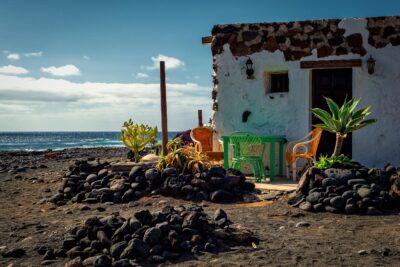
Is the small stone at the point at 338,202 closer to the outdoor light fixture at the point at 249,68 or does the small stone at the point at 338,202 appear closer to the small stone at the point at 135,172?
the small stone at the point at 135,172

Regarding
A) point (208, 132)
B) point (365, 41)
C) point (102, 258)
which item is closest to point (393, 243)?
point (102, 258)

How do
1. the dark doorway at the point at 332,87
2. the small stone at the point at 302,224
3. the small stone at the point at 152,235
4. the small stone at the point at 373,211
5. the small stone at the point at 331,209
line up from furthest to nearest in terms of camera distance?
1. the dark doorway at the point at 332,87
2. the small stone at the point at 331,209
3. the small stone at the point at 373,211
4. the small stone at the point at 302,224
5. the small stone at the point at 152,235

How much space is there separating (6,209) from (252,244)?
188 inches

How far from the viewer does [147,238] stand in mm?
4566

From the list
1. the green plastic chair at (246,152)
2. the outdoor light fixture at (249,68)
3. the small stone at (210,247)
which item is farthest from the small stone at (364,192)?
the outdoor light fixture at (249,68)

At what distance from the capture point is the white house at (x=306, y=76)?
31.4ft

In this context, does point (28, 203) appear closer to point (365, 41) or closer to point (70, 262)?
point (70, 262)

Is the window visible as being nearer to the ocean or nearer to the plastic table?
the plastic table

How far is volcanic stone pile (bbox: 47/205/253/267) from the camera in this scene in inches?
173

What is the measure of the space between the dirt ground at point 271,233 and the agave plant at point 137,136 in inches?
72.2

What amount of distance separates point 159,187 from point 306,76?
13.5 feet

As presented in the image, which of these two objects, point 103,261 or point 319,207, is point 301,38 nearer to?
point 319,207

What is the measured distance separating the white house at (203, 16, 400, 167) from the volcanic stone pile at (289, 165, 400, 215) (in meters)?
2.69

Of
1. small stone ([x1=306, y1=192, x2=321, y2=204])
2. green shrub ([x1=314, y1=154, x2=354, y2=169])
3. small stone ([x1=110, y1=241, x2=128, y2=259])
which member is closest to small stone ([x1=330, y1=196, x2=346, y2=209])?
small stone ([x1=306, y1=192, x2=321, y2=204])
